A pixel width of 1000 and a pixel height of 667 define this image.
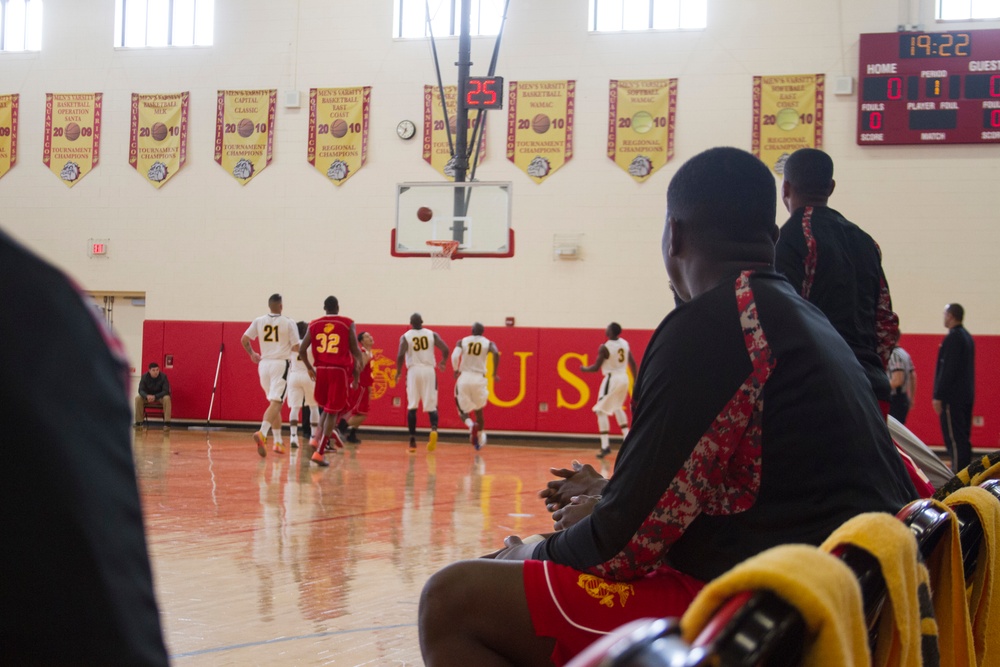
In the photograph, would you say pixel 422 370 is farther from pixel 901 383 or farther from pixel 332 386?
pixel 901 383

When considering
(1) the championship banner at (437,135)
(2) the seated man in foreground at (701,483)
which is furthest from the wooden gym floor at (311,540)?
(1) the championship banner at (437,135)

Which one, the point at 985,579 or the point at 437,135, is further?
the point at 437,135

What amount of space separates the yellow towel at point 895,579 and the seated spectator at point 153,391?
17.5m

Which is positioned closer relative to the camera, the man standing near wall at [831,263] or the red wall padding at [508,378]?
the man standing near wall at [831,263]

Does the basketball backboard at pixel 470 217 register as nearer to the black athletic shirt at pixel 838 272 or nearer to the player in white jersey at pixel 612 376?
the player in white jersey at pixel 612 376

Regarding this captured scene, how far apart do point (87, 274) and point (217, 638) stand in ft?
52.2

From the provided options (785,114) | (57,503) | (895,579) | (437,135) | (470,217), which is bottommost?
(895,579)

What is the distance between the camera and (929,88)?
15.2 metres

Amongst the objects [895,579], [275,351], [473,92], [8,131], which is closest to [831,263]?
[895,579]

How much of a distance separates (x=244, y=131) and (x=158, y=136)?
1.66 meters

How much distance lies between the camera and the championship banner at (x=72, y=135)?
18328 millimetres

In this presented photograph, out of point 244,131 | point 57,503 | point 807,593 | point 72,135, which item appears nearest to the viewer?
point 57,503

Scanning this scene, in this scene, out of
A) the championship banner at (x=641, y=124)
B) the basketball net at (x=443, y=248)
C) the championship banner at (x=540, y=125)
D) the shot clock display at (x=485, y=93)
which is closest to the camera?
the shot clock display at (x=485, y=93)

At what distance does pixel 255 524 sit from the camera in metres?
7.16
